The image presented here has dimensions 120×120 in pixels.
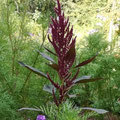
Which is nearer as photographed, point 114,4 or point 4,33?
point 4,33

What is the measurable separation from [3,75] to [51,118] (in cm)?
69

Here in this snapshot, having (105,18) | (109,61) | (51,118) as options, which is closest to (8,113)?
(51,118)

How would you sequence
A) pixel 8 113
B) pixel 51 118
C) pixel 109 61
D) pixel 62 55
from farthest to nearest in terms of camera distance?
1. pixel 109 61
2. pixel 8 113
3. pixel 51 118
4. pixel 62 55

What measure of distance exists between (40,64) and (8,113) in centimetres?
45

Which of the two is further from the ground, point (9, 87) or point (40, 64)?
point (40, 64)

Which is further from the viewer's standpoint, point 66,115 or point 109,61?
point 109,61

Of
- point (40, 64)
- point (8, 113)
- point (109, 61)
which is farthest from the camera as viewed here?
point (109, 61)

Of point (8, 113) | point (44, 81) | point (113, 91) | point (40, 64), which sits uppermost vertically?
point (40, 64)

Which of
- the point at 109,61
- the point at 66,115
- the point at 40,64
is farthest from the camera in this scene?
the point at 109,61

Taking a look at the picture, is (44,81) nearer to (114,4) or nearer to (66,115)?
(66,115)

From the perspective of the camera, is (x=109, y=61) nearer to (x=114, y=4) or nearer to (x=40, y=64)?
(x=40, y=64)

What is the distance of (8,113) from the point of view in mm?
1758

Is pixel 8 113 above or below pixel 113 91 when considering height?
above

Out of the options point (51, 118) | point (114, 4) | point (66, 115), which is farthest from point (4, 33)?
point (114, 4)
